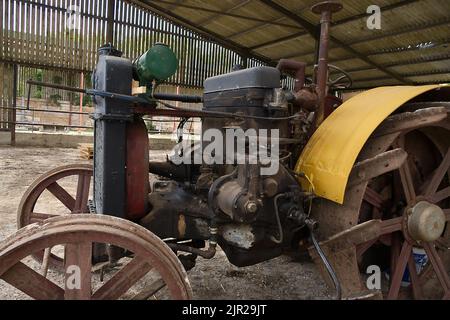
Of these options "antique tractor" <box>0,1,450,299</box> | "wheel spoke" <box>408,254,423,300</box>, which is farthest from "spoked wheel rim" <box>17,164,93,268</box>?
"wheel spoke" <box>408,254,423,300</box>

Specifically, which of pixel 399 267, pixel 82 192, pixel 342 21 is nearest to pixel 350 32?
pixel 342 21

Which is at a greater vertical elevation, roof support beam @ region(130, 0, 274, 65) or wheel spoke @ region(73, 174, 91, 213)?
roof support beam @ region(130, 0, 274, 65)

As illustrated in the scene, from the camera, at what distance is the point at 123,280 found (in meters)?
1.40

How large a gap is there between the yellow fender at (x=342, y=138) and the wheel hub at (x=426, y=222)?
49 centimetres

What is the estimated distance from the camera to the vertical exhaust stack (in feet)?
6.48

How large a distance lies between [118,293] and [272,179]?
850mm

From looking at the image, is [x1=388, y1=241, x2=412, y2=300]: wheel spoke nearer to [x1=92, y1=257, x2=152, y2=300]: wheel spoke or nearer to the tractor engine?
the tractor engine

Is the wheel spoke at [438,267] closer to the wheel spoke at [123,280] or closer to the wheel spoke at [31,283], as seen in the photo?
the wheel spoke at [123,280]

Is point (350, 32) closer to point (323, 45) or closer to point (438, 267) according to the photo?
point (323, 45)

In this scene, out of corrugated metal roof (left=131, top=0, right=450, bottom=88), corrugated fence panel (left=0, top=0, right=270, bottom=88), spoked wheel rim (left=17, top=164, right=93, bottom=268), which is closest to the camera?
spoked wheel rim (left=17, top=164, right=93, bottom=268)

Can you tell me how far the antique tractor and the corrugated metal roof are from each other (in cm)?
519

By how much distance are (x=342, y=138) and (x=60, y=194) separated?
1.96m

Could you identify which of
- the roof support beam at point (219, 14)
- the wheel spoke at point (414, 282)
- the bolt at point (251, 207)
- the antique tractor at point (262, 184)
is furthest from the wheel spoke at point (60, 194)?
the roof support beam at point (219, 14)
